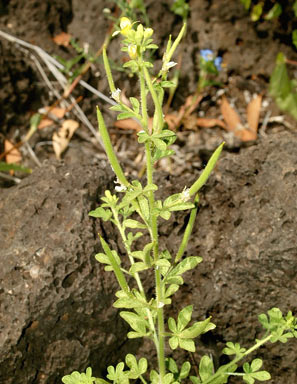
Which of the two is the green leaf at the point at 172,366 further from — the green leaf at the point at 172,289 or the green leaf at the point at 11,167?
the green leaf at the point at 11,167

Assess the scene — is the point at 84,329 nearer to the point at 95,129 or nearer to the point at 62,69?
the point at 95,129

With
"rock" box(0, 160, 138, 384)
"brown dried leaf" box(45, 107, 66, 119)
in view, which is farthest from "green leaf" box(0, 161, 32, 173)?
"rock" box(0, 160, 138, 384)

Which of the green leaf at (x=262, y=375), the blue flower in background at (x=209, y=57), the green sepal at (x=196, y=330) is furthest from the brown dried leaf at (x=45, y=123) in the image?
the green leaf at (x=262, y=375)

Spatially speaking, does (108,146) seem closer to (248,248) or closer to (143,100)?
(143,100)

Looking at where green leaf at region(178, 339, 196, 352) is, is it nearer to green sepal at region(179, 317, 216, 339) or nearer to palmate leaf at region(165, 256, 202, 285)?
green sepal at region(179, 317, 216, 339)

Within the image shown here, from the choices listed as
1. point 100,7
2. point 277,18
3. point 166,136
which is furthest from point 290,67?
point 166,136

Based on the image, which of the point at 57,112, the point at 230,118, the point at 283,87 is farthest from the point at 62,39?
the point at 283,87
